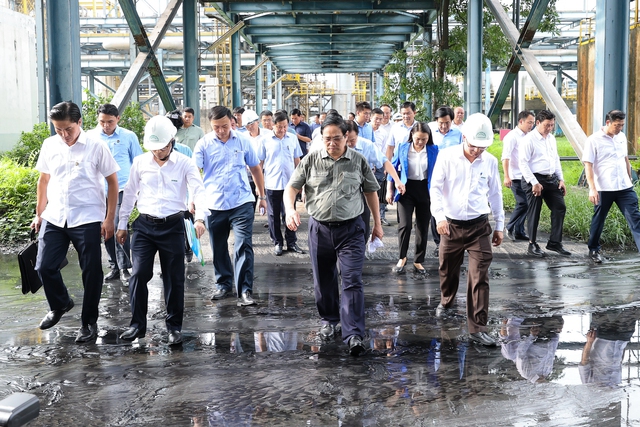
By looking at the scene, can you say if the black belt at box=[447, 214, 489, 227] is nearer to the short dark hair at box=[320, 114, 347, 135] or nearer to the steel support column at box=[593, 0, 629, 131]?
the short dark hair at box=[320, 114, 347, 135]

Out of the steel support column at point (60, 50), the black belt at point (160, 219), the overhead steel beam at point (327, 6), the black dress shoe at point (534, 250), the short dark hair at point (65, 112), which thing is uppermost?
the overhead steel beam at point (327, 6)

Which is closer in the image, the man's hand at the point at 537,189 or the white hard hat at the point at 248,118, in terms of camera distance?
the man's hand at the point at 537,189

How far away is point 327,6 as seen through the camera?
58.4 ft

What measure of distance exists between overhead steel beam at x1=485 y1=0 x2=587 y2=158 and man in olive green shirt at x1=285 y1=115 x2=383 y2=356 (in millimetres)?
6109

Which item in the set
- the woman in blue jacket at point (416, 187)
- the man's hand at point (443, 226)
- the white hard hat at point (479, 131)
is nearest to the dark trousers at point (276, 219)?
the woman in blue jacket at point (416, 187)

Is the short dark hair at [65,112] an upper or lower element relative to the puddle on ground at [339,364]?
upper

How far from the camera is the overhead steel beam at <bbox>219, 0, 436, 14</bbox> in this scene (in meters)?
17.3

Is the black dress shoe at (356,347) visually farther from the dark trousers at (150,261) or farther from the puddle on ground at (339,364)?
the dark trousers at (150,261)

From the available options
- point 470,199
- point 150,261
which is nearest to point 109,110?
point 150,261

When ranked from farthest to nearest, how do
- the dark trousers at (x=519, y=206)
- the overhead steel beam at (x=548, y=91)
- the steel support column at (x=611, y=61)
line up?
the overhead steel beam at (x=548, y=91) < the dark trousers at (x=519, y=206) < the steel support column at (x=611, y=61)

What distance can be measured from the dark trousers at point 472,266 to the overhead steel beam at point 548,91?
17.4ft

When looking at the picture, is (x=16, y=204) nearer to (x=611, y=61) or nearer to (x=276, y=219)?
(x=276, y=219)

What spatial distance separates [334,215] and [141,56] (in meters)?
7.03

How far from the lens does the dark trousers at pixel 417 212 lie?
9148 mm
